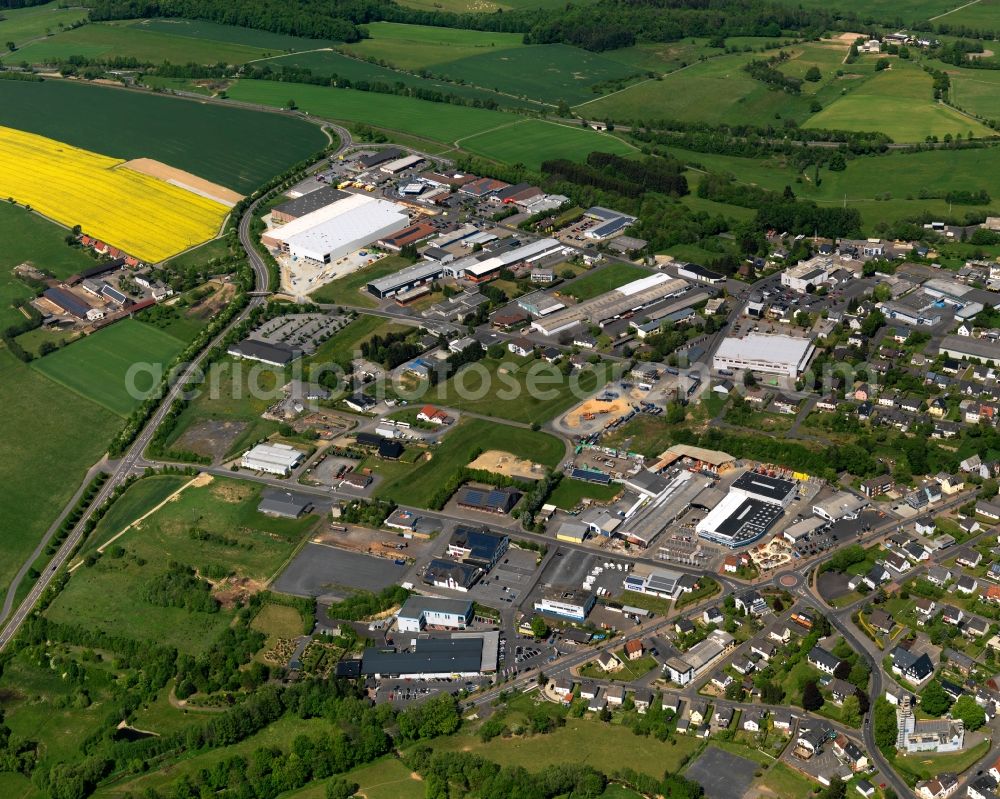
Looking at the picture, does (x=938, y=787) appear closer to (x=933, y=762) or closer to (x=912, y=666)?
(x=933, y=762)

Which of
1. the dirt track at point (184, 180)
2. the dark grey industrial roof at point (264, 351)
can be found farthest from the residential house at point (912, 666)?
the dirt track at point (184, 180)

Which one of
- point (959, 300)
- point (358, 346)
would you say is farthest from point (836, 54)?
point (358, 346)

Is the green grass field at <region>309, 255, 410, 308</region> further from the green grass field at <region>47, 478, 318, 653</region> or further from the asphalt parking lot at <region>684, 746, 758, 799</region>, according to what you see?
the asphalt parking lot at <region>684, 746, 758, 799</region>

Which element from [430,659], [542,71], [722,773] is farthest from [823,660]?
[542,71]

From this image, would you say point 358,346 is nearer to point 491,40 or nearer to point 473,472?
point 473,472

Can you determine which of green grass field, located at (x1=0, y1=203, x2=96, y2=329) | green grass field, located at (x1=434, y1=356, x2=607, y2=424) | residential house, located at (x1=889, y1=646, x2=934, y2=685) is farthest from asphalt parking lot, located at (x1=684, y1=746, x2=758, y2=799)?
green grass field, located at (x1=0, y1=203, x2=96, y2=329)

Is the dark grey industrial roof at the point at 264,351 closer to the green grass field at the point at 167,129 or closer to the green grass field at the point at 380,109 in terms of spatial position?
the green grass field at the point at 167,129
